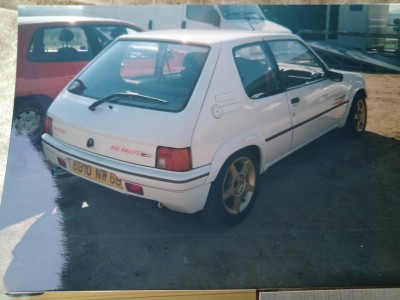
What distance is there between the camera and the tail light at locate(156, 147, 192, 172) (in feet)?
5.65

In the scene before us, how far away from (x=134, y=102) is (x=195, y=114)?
1.16 feet

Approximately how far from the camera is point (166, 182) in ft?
5.72

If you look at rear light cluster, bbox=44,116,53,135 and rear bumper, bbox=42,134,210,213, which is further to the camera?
rear light cluster, bbox=44,116,53,135

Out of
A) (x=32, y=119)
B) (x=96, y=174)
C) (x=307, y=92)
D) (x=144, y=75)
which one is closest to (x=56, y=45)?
(x=32, y=119)

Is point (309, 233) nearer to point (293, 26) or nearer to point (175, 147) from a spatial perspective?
point (175, 147)

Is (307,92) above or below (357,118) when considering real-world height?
above

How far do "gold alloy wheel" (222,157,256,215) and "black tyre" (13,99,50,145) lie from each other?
1164 mm

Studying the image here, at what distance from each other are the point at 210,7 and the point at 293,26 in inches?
20.1

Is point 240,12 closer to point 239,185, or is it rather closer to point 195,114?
point 195,114

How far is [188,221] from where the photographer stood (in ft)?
6.15

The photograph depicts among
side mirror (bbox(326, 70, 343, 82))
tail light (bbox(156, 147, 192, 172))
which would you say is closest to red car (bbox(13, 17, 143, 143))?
tail light (bbox(156, 147, 192, 172))

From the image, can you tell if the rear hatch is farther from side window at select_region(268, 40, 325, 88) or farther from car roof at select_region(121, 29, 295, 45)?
side window at select_region(268, 40, 325, 88)

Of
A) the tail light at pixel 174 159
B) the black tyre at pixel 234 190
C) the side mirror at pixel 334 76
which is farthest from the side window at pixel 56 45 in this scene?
the side mirror at pixel 334 76

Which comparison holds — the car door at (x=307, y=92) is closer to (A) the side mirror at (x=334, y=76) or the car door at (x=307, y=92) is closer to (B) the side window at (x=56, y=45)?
(A) the side mirror at (x=334, y=76)
